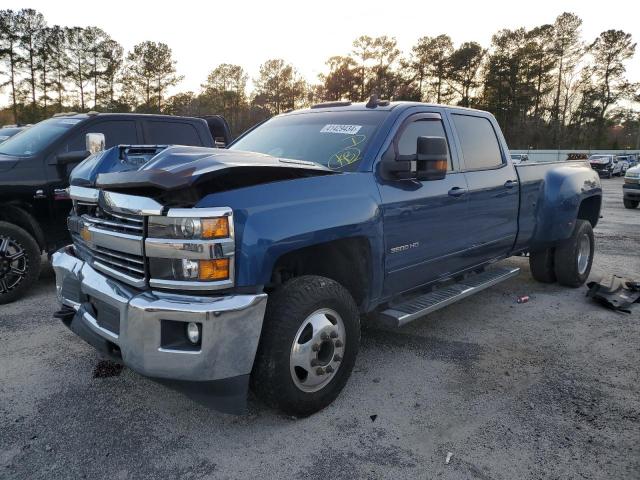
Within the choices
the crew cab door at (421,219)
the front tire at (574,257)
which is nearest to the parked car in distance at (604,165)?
the front tire at (574,257)

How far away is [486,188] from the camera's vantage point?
14.6ft

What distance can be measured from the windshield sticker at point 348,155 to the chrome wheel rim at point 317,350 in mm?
1077

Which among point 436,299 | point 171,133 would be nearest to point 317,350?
point 436,299

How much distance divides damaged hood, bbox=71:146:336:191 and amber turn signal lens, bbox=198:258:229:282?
0.40 m

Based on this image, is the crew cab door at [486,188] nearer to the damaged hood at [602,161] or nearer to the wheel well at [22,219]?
the wheel well at [22,219]

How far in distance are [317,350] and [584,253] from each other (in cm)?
470

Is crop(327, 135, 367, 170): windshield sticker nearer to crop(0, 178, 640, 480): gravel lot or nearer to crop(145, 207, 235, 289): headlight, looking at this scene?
crop(145, 207, 235, 289): headlight

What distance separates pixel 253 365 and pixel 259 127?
259 cm

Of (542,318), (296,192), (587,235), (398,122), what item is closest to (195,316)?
(296,192)

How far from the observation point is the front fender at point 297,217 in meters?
2.54

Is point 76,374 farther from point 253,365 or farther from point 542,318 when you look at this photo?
point 542,318

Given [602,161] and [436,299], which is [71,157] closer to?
[436,299]

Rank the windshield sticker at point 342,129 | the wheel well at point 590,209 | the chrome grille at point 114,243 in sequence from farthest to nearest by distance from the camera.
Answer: the wheel well at point 590,209 → the windshield sticker at point 342,129 → the chrome grille at point 114,243

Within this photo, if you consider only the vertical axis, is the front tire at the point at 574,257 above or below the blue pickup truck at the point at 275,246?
below
